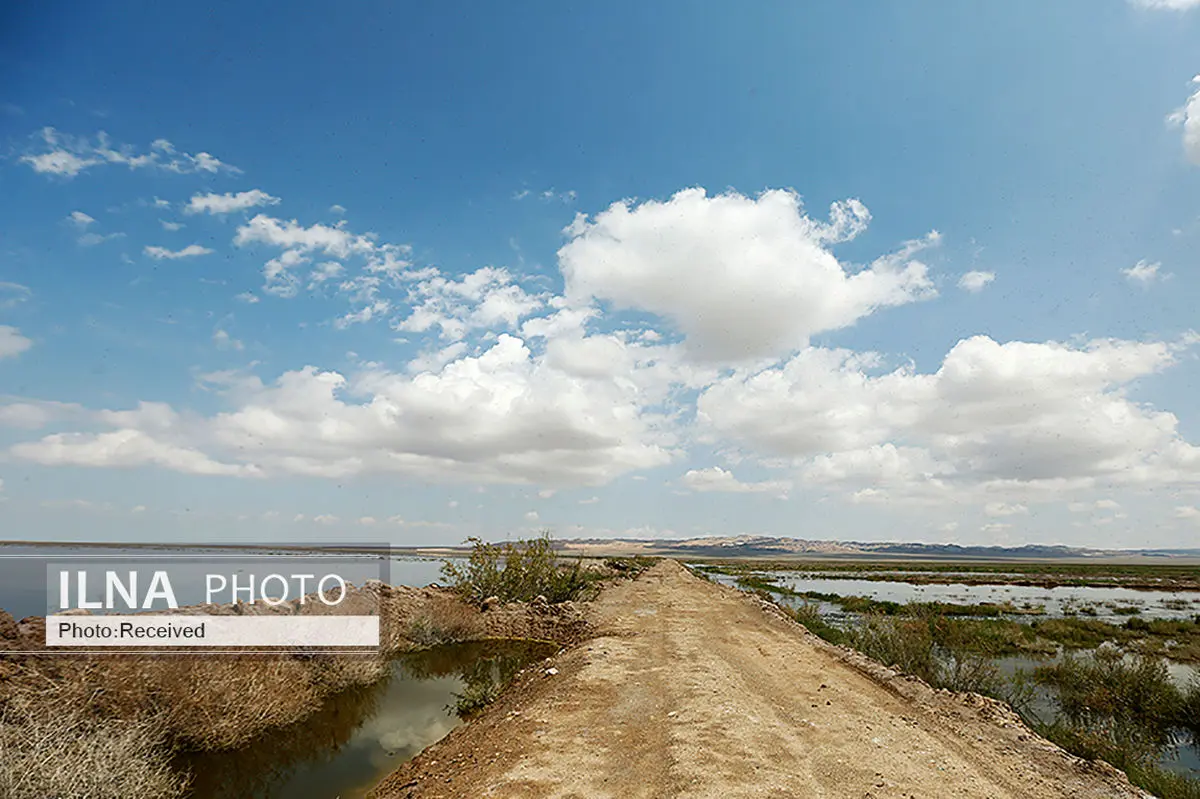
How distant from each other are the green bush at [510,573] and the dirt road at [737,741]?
11275 millimetres

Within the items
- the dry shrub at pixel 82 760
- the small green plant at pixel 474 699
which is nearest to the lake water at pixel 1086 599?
the small green plant at pixel 474 699

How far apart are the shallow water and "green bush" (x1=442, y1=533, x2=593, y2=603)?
825 centimetres

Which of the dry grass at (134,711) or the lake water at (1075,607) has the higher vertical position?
the dry grass at (134,711)

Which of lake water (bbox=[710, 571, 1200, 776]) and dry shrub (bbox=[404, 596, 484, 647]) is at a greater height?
dry shrub (bbox=[404, 596, 484, 647])

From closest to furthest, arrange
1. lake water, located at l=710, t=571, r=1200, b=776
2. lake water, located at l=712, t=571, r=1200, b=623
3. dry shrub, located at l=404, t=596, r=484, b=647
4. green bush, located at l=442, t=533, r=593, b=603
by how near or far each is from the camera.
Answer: lake water, located at l=710, t=571, r=1200, b=776 → dry shrub, located at l=404, t=596, r=484, b=647 → green bush, located at l=442, t=533, r=593, b=603 → lake water, located at l=712, t=571, r=1200, b=623

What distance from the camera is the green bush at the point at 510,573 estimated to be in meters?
27.2

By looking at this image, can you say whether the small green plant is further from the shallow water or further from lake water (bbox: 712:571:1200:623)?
lake water (bbox: 712:571:1200:623)

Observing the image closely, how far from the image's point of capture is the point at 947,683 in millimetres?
16031

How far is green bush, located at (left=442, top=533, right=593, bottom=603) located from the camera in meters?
27.2

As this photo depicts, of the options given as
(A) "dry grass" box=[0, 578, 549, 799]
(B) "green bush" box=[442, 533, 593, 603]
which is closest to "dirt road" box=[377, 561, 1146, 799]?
(A) "dry grass" box=[0, 578, 549, 799]

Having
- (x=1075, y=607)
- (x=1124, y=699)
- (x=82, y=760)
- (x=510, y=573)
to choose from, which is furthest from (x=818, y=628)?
(x=1075, y=607)

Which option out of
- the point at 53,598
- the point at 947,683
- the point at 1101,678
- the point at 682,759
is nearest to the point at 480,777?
the point at 682,759

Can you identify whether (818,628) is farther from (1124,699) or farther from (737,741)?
(737,741)

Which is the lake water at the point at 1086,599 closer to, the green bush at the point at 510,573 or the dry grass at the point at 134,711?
the green bush at the point at 510,573
